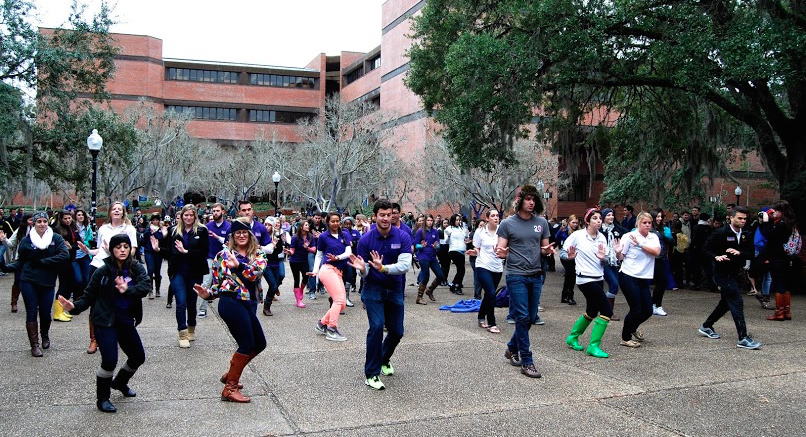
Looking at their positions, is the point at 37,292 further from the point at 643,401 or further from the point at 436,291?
the point at 436,291

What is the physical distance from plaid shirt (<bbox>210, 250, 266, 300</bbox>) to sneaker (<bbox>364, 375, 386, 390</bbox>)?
1.40 meters

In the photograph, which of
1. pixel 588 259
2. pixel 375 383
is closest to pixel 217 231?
pixel 375 383

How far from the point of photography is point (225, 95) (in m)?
66.0

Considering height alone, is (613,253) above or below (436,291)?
above

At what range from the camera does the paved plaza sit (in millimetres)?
4938

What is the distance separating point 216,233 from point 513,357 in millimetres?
4574

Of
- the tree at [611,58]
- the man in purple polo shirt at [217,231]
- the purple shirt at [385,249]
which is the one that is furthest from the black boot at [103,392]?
the tree at [611,58]

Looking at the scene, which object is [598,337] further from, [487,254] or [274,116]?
[274,116]

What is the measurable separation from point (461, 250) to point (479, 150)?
3010 mm

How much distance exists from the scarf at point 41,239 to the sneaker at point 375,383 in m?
4.24

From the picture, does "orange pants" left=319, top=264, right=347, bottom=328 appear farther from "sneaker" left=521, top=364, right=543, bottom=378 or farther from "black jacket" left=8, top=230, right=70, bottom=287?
"black jacket" left=8, top=230, right=70, bottom=287

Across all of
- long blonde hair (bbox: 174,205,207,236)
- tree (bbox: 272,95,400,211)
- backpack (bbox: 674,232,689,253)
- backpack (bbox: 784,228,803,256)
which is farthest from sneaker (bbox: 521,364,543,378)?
tree (bbox: 272,95,400,211)

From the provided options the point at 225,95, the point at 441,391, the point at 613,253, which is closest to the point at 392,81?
the point at 225,95

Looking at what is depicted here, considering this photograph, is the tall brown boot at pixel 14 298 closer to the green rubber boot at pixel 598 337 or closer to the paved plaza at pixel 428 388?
the paved plaza at pixel 428 388
